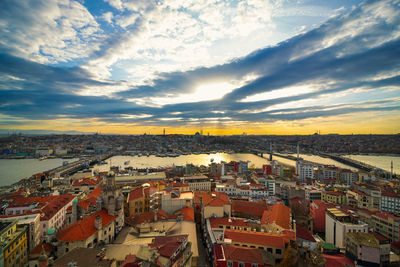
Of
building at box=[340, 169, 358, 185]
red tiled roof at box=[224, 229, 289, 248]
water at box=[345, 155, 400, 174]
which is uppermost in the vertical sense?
red tiled roof at box=[224, 229, 289, 248]


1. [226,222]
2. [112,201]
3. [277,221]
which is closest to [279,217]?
[277,221]

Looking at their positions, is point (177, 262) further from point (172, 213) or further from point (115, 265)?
point (172, 213)

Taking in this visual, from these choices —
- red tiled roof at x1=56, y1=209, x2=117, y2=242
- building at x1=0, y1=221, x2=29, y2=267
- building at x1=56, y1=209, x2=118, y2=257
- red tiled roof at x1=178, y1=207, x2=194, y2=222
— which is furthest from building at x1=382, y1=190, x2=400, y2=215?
building at x1=0, y1=221, x2=29, y2=267

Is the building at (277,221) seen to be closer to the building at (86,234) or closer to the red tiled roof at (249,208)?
the red tiled roof at (249,208)

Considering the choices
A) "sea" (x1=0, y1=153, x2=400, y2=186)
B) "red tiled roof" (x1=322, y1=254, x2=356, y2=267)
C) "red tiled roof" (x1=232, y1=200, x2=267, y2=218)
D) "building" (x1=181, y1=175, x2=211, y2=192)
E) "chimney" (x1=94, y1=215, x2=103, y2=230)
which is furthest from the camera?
"sea" (x1=0, y1=153, x2=400, y2=186)

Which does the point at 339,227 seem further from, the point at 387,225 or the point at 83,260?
the point at 83,260

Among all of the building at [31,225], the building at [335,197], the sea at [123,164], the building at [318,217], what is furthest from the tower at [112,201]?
the sea at [123,164]

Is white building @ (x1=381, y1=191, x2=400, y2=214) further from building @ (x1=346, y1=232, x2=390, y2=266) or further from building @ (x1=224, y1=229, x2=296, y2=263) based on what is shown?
building @ (x1=224, y1=229, x2=296, y2=263)
